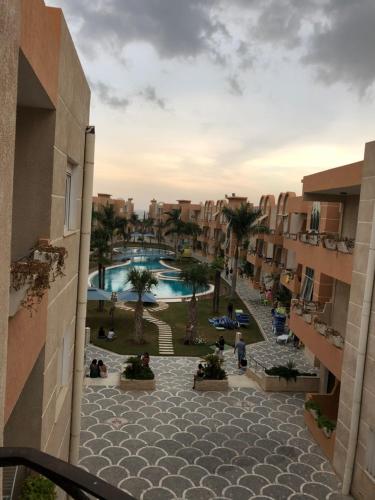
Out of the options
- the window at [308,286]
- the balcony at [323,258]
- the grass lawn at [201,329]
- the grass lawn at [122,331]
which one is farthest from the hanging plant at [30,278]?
the grass lawn at [201,329]

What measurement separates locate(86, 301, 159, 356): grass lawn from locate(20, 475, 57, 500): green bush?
1650cm

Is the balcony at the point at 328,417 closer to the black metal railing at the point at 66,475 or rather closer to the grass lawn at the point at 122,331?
the grass lawn at the point at 122,331

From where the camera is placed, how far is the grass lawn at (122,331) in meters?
23.5

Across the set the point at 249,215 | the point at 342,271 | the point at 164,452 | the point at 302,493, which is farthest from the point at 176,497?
the point at 249,215

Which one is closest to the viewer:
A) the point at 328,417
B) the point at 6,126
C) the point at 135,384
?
the point at 6,126

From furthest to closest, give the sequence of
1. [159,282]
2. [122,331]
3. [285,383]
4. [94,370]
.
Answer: [159,282] < [122,331] < [285,383] < [94,370]

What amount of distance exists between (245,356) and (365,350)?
12016mm

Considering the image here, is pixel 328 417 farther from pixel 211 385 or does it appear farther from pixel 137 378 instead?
pixel 137 378

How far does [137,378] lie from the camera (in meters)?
17.3

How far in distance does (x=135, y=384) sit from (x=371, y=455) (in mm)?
9204

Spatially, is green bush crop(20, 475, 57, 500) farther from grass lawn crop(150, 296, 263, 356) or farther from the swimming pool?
the swimming pool

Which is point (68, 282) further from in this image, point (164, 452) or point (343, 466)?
point (343, 466)

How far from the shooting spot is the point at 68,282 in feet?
26.6

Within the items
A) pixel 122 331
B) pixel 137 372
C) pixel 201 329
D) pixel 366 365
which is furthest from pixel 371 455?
pixel 122 331
